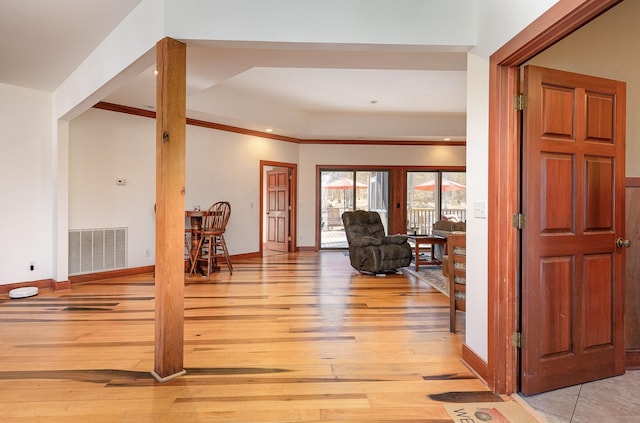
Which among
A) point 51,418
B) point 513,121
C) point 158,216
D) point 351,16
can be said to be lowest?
point 51,418

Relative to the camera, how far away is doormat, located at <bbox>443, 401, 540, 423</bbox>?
5.91 ft

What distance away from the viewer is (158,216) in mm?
2189

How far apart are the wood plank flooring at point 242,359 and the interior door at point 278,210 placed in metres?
3.74

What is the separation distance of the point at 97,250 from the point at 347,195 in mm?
5225

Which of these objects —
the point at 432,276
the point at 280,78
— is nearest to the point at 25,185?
the point at 280,78

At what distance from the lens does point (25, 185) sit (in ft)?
14.1

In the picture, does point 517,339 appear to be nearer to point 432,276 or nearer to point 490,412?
point 490,412

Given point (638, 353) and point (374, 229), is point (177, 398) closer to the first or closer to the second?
point (638, 353)

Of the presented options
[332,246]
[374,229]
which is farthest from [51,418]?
[332,246]

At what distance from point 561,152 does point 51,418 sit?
319 cm

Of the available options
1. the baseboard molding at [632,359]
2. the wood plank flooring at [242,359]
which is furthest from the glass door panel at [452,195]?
the baseboard molding at [632,359]

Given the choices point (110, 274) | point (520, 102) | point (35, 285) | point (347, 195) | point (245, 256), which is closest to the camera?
point (520, 102)

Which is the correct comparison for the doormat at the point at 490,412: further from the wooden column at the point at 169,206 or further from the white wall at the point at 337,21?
the white wall at the point at 337,21

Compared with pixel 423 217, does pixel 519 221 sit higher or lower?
higher
